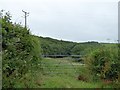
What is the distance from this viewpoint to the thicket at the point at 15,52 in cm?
884

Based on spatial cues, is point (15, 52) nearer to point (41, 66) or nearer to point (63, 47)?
point (41, 66)

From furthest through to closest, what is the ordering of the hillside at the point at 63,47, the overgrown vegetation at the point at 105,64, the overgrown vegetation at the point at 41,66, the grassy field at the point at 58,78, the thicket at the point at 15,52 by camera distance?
1. the hillside at the point at 63,47
2. the overgrown vegetation at the point at 105,64
3. the grassy field at the point at 58,78
4. the overgrown vegetation at the point at 41,66
5. the thicket at the point at 15,52

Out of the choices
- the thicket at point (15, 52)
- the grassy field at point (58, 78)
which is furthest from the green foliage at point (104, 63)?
the thicket at point (15, 52)

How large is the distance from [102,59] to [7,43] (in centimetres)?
484

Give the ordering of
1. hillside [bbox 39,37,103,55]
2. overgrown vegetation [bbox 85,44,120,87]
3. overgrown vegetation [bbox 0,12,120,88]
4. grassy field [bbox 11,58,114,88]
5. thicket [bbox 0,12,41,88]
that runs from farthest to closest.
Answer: hillside [bbox 39,37,103,55] < overgrown vegetation [bbox 85,44,120,87] < grassy field [bbox 11,58,114,88] < overgrown vegetation [bbox 0,12,120,88] < thicket [bbox 0,12,41,88]

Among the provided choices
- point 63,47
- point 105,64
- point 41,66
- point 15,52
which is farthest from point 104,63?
point 63,47

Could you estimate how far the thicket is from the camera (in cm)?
884

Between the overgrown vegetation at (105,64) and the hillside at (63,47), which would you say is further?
the hillside at (63,47)

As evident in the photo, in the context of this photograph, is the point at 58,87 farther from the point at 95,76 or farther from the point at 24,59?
the point at 95,76

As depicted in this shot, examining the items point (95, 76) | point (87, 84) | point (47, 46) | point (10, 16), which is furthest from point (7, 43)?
point (47, 46)

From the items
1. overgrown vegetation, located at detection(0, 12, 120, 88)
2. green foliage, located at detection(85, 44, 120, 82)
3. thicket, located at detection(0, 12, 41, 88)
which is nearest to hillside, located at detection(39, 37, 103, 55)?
overgrown vegetation, located at detection(0, 12, 120, 88)

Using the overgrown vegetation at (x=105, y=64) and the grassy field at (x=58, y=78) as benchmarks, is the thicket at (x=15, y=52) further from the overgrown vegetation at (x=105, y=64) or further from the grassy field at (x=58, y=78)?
the overgrown vegetation at (x=105, y=64)

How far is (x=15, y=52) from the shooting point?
9289 mm

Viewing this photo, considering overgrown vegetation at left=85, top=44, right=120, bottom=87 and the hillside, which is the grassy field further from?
the hillside
